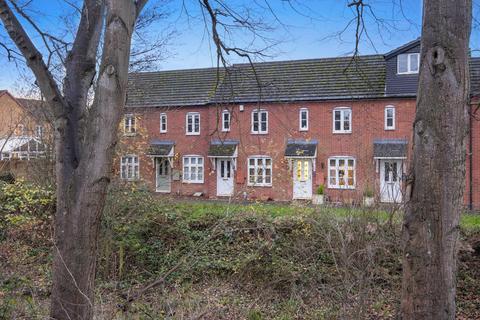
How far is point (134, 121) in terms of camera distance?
1669 cm

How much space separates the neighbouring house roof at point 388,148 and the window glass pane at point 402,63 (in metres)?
3.83

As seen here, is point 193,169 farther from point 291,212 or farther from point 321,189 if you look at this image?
point 291,212

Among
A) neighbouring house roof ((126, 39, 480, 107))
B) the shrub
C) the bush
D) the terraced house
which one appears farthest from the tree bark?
the shrub

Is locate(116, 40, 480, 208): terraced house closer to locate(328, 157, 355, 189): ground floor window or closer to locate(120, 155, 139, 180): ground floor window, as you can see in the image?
locate(328, 157, 355, 189): ground floor window

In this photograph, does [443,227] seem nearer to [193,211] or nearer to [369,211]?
[369,211]

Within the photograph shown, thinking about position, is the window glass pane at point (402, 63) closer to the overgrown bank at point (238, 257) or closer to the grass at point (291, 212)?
the grass at point (291, 212)

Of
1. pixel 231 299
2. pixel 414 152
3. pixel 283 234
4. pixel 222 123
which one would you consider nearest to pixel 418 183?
pixel 414 152

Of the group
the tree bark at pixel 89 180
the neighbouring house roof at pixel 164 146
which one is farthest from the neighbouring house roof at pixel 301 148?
the tree bark at pixel 89 180

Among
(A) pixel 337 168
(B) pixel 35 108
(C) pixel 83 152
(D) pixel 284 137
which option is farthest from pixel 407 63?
(C) pixel 83 152

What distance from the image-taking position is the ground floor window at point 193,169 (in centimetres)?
2817

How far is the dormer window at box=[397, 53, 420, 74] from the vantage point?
23516mm

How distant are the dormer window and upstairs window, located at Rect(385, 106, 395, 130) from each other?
2.02 meters

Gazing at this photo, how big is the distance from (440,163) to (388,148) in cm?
2161

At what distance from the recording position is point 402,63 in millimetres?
23797
